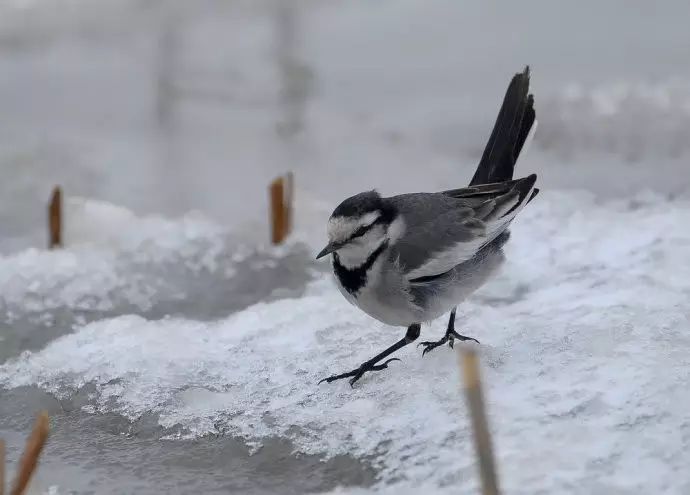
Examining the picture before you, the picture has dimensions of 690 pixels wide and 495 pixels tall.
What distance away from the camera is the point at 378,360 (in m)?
3.71

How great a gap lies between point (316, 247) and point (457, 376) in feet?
5.83

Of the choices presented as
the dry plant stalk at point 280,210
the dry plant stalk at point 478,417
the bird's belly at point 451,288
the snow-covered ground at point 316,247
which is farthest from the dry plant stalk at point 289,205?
the dry plant stalk at point 478,417

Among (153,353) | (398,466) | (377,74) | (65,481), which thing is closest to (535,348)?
(398,466)

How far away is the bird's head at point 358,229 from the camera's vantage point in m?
3.56

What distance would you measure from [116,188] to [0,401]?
2.32 metres

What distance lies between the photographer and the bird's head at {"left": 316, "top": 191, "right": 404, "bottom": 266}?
11.7ft

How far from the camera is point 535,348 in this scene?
3.65 m

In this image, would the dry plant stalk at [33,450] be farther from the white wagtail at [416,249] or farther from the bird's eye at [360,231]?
the bird's eye at [360,231]

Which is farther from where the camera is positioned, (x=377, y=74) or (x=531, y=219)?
(x=377, y=74)

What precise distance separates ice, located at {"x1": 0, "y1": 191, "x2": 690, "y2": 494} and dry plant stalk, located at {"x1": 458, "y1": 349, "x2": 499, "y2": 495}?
91cm

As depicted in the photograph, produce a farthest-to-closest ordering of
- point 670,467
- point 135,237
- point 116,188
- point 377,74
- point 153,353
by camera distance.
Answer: point 377,74
point 116,188
point 135,237
point 153,353
point 670,467

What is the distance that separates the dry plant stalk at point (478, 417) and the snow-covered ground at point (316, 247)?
920 millimetres

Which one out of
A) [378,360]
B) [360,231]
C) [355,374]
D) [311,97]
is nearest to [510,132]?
[360,231]

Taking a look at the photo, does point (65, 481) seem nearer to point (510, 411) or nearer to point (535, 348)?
point (510, 411)
